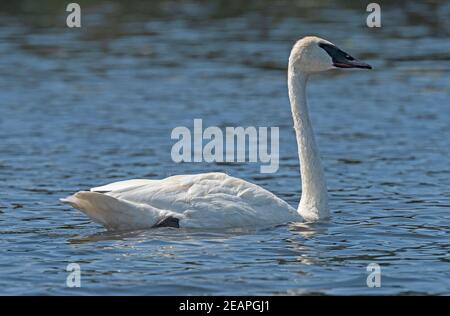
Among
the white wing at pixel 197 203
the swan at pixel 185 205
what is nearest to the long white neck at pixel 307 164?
the swan at pixel 185 205

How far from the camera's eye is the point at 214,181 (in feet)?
41.8

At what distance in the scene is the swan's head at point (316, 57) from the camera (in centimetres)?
1352

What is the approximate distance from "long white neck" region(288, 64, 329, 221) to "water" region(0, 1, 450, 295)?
25 cm

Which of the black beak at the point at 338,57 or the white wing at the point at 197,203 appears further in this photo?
the black beak at the point at 338,57

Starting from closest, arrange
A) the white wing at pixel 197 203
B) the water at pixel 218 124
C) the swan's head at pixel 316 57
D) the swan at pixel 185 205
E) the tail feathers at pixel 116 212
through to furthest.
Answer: the water at pixel 218 124 → the tail feathers at pixel 116 212 → the swan at pixel 185 205 → the white wing at pixel 197 203 → the swan's head at pixel 316 57

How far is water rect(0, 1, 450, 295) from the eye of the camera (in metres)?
11.1

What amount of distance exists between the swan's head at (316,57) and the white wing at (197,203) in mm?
1550

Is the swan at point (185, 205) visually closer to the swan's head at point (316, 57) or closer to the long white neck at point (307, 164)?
the long white neck at point (307, 164)

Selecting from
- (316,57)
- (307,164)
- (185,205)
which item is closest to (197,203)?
(185,205)

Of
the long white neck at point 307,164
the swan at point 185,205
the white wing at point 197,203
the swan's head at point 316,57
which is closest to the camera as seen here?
the swan at point 185,205

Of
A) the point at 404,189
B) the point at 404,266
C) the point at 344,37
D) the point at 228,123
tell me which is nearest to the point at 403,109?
the point at 228,123

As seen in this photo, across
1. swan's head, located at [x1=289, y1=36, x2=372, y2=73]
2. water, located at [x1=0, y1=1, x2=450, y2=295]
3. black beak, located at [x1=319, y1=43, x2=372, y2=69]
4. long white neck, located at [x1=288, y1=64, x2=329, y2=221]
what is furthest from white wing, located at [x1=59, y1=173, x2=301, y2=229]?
black beak, located at [x1=319, y1=43, x2=372, y2=69]
